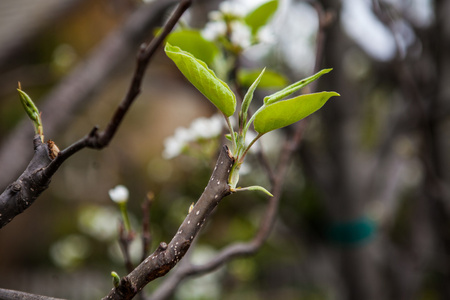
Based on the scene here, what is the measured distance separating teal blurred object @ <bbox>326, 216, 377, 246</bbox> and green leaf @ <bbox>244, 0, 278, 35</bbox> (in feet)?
3.22

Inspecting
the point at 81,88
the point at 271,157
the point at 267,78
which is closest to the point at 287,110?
the point at 267,78

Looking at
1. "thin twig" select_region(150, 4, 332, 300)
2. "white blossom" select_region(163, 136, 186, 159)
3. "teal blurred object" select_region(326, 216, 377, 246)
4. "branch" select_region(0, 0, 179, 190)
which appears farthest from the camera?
"teal blurred object" select_region(326, 216, 377, 246)

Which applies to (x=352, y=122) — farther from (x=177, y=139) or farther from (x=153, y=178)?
(x=153, y=178)

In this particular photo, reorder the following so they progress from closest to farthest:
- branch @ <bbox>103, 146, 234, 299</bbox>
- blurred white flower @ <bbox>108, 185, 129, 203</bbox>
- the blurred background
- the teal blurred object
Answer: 1. branch @ <bbox>103, 146, 234, 299</bbox>
2. blurred white flower @ <bbox>108, 185, 129, 203</bbox>
3. the blurred background
4. the teal blurred object

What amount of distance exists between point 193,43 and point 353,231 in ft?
3.50

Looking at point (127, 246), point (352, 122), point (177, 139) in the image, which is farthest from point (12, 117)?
point (127, 246)

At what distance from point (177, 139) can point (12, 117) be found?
7.32 feet

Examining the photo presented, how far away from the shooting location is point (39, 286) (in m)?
2.66

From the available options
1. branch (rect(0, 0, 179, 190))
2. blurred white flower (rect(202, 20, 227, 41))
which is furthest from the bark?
branch (rect(0, 0, 179, 190))

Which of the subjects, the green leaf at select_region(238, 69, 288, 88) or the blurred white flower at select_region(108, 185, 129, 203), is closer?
the blurred white flower at select_region(108, 185, 129, 203)

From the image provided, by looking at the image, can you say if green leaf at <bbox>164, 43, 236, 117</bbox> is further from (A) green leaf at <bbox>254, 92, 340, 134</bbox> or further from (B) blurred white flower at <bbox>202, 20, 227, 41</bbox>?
(B) blurred white flower at <bbox>202, 20, 227, 41</bbox>

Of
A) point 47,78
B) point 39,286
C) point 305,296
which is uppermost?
point 47,78

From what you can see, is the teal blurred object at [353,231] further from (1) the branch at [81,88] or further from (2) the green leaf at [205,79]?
(2) the green leaf at [205,79]

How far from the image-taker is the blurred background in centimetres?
126
